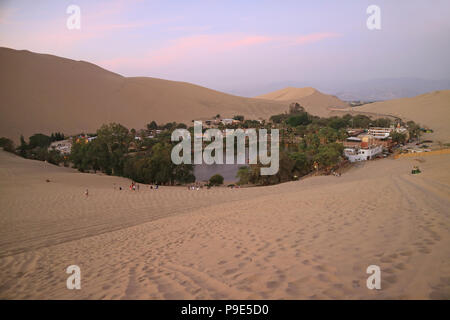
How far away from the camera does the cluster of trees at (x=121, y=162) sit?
22688 mm

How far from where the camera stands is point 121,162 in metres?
25.7

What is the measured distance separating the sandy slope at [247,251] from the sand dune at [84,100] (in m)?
47.3

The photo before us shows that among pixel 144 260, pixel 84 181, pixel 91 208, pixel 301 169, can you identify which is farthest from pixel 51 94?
pixel 144 260

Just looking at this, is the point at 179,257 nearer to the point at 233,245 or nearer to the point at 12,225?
the point at 233,245

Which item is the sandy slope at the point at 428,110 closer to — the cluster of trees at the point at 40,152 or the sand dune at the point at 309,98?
the sand dune at the point at 309,98

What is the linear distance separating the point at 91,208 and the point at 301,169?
830 inches

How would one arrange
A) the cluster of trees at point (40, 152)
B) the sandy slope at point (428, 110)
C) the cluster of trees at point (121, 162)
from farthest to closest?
the sandy slope at point (428, 110), the cluster of trees at point (40, 152), the cluster of trees at point (121, 162)

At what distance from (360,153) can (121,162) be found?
2814 centimetres

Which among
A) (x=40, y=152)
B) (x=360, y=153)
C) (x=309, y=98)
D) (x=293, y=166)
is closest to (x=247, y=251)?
(x=293, y=166)

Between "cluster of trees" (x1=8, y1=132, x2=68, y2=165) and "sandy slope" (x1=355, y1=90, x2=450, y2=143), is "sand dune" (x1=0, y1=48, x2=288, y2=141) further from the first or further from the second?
"sandy slope" (x1=355, y1=90, x2=450, y2=143)

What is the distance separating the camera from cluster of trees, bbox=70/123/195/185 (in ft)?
74.4

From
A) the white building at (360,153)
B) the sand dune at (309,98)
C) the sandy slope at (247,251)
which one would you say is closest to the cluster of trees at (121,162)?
the sandy slope at (247,251)

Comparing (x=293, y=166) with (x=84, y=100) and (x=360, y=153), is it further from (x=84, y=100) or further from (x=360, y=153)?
(x=84, y=100)

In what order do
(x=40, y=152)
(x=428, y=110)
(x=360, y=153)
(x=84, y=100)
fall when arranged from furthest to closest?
(x=428, y=110), (x=84, y=100), (x=360, y=153), (x=40, y=152)
